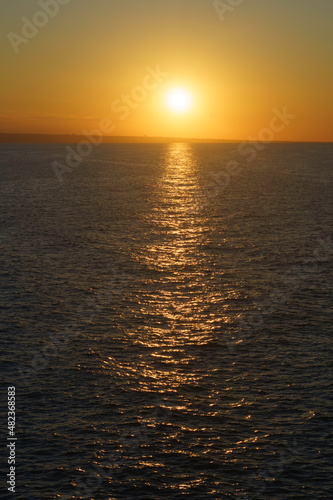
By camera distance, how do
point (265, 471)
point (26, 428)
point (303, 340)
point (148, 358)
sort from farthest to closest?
point (303, 340)
point (148, 358)
point (26, 428)
point (265, 471)

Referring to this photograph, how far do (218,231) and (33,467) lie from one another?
70.8 meters

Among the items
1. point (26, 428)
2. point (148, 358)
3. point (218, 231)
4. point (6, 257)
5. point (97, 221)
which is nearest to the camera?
point (26, 428)

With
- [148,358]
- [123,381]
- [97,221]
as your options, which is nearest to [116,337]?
[148,358]

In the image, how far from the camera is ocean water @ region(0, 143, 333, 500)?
33906 mm

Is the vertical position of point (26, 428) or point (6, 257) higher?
point (6, 257)

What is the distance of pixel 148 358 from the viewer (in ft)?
159

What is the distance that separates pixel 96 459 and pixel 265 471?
10256 mm

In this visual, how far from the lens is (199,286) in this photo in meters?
67.1

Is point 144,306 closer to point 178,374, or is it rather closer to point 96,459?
point 178,374

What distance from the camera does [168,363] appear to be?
47.6 meters

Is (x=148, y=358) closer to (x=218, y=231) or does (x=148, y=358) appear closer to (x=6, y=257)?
(x=6, y=257)

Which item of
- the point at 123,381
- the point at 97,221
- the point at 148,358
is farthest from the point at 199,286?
the point at 97,221

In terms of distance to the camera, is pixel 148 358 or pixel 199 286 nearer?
pixel 148 358

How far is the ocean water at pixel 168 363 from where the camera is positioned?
111 feet
